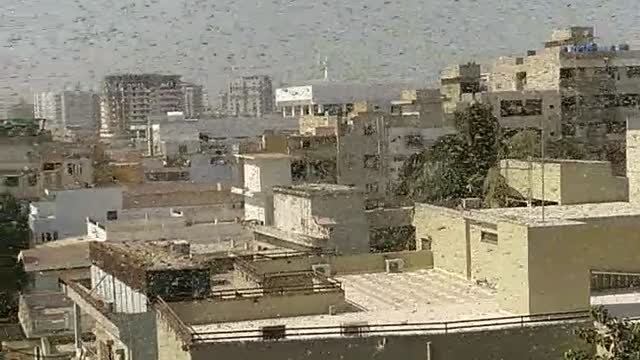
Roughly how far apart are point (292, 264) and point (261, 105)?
10.5m

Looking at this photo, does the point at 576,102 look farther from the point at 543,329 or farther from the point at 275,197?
the point at 543,329

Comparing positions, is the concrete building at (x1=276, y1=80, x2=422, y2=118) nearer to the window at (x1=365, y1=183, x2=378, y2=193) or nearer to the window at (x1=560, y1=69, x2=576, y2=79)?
the window at (x1=560, y1=69, x2=576, y2=79)

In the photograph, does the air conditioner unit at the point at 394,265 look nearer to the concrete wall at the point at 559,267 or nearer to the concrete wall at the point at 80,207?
the concrete wall at the point at 559,267

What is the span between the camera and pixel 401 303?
12.4 ft

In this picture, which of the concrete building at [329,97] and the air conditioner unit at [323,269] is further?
the concrete building at [329,97]

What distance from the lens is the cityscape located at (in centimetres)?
315

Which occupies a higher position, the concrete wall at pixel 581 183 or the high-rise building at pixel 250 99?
the high-rise building at pixel 250 99

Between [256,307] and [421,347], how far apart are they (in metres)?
0.71

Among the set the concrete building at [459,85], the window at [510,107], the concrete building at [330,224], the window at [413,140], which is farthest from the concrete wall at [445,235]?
the concrete building at [459,85]

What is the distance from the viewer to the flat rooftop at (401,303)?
131 inches

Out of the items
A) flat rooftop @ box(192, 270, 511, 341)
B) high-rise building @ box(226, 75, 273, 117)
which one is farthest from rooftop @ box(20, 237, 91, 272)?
flat rooftop @ box(192, 270, 511, 341)

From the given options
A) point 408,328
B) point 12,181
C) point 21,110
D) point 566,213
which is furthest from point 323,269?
point 12,181

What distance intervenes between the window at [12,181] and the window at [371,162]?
3618 mm

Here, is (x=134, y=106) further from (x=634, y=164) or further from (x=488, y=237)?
(x=488, y=237)
